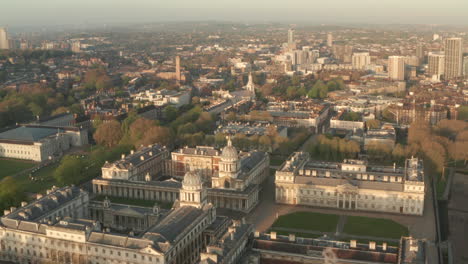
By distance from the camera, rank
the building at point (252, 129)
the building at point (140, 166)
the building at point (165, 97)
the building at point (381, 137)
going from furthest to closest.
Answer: the building at point (165, 97) < the building at point (252, 129) < the building at point (381, 137) < the building at point (140, 166)

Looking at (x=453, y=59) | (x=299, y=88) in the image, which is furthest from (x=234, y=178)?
(x=453, y=59)

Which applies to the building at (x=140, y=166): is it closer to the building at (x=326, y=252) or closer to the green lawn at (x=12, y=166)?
the green lawn at (x=12, y=166)

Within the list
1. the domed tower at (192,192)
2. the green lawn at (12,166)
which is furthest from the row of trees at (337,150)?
the green lawn at (12,166)

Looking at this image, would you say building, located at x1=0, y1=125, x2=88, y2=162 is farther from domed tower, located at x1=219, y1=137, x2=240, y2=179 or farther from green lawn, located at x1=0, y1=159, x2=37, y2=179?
domed tower, located at x1=219, y1=137, x2=240, y2=179

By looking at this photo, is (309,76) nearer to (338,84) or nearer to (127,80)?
(338,84)

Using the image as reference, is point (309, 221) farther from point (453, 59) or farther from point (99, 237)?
point (453, 59)

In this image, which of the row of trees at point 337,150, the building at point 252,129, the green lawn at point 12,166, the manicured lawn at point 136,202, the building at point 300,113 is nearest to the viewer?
the manicured lawn at point 136,202

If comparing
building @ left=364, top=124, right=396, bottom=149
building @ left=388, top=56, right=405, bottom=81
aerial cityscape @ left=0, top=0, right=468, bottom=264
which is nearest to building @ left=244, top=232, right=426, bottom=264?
aerial cityscape @ left=0, top=0, right=468, bottom=264
